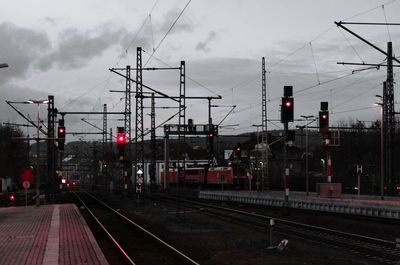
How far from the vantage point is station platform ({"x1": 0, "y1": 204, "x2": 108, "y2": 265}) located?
647 inches

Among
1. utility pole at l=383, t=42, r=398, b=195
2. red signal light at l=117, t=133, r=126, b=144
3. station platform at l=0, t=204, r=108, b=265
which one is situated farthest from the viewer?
utility pole at l=383, t=42, r=398, b=195

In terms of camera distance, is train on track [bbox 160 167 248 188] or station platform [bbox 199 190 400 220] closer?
station platform [bbox 199 190 400 220]

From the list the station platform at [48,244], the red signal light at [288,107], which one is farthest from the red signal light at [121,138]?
the red signal light at [288,107]

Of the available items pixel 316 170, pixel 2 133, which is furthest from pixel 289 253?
pixel 2 133

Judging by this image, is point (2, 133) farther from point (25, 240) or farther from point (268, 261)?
point (268, 261)

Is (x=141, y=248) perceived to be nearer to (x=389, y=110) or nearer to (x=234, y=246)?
(x=234, y=246)

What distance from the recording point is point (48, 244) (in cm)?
2025

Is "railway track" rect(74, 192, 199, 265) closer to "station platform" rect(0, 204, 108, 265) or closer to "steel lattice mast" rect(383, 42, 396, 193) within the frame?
"station platform" rect(0, 204, 108, 265)

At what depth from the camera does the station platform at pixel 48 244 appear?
53.9 ft

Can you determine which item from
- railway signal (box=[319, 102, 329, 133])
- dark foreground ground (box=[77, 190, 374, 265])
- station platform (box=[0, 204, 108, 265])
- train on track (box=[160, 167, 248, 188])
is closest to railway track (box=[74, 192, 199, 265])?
dark foreground ground (box=[77, 190, 374, 265])

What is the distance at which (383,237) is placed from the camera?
935 inches

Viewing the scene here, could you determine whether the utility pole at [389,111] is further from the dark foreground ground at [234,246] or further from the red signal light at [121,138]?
the dark foreground ground at [234,246]

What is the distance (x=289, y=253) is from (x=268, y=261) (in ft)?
6.64

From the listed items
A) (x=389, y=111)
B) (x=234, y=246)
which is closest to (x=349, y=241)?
(x=234, y=246)
